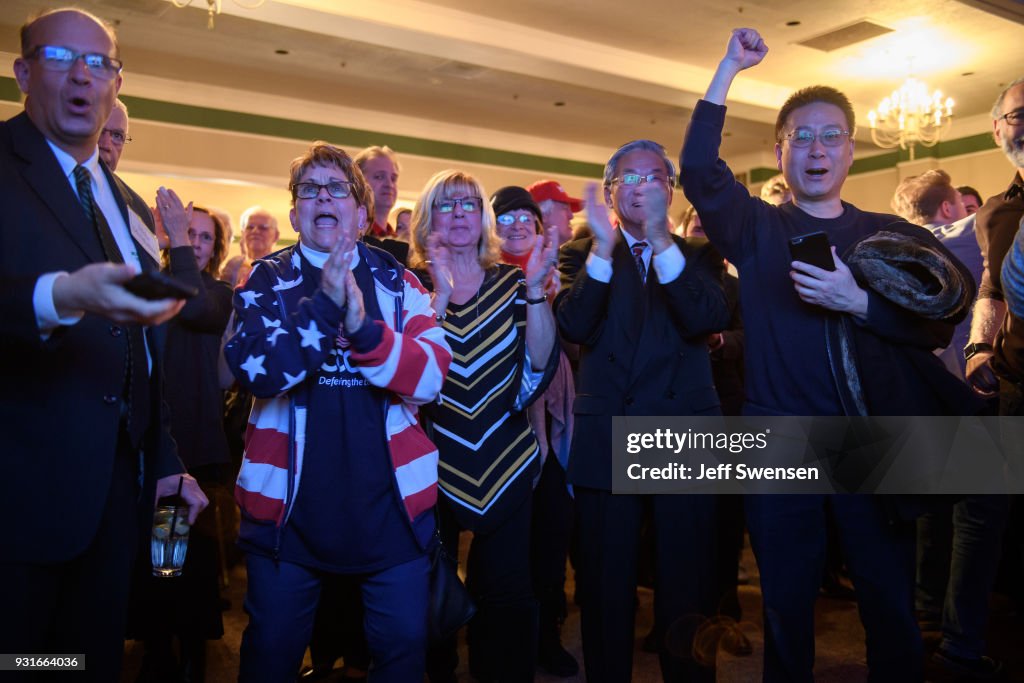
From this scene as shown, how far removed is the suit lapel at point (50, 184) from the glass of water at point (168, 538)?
59cm

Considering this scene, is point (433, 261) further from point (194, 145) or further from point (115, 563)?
point (194, 145)

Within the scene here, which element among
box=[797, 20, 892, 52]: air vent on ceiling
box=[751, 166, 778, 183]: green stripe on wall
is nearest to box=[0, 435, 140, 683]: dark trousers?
box=[797, 20, 892, 52]: air vent on ceiling

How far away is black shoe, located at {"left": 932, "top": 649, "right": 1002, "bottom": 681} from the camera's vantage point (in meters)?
2.71

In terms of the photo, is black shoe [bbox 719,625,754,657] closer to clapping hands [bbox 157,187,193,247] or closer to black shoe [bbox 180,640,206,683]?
black shoe [bbox 180,640,206,683]

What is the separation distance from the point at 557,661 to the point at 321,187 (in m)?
1.88

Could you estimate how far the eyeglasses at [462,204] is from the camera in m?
2.51

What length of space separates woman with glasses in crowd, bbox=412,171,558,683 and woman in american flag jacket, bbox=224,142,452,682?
0.40m

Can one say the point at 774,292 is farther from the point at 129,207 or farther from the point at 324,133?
the point at 324,133

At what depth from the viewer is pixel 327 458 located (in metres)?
1.78

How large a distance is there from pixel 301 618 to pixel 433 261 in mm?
1070

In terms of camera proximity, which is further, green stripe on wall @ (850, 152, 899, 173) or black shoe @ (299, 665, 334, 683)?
green stripe on wall @ (850, 152, 899, 173)

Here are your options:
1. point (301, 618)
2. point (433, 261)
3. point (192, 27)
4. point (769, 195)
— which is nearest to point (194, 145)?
point (192, 27)

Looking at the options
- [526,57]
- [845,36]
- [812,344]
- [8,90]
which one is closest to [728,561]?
[812,344]

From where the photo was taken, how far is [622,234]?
8.00 feet
